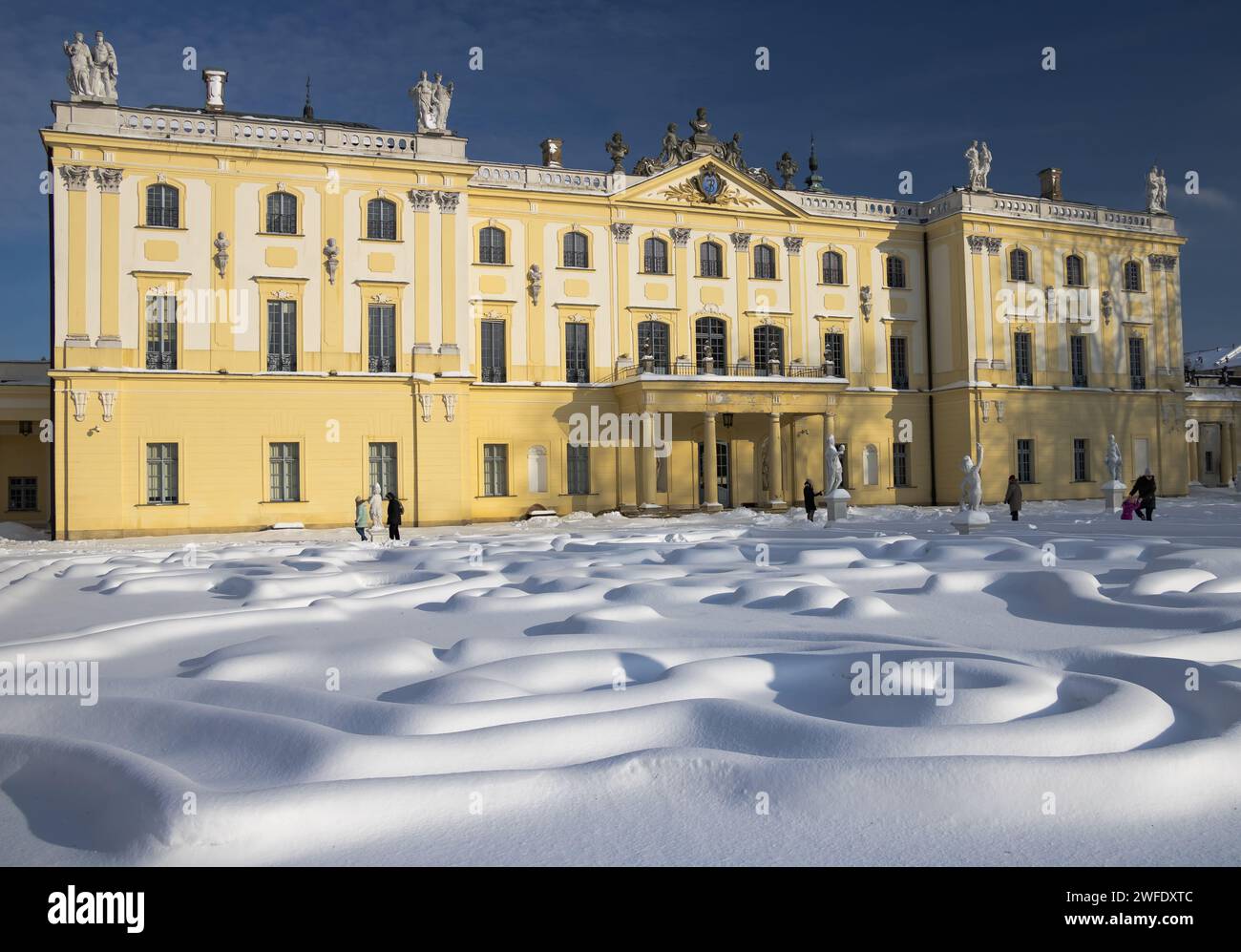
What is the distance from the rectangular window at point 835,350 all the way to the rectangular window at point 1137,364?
1343 cm

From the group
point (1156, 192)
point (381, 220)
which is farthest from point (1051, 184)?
point (381, 220)

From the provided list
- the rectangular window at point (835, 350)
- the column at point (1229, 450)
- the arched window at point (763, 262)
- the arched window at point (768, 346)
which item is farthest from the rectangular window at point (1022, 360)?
the column at point (1229, 450)

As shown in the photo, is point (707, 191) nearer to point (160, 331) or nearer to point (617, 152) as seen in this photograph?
point (617, 152)

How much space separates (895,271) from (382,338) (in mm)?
20555

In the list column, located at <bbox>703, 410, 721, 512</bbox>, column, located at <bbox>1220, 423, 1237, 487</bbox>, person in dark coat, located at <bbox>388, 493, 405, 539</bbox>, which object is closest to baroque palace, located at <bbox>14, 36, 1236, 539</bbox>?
column, located at <bbox>703, 410, 721, 512</bbox>

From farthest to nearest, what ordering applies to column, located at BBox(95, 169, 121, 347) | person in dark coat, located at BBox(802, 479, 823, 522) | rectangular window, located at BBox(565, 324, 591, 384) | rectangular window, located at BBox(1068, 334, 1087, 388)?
1. rectangular window, located at BBox(1068, 334, 1087, 388)
2. rectangular window, located at BBox(565, 324, 591, 384)
3. column, located at BBox(95, 169, 121, 347)
4. person in dark coat, located at BBox(802, 479, 823, 522)

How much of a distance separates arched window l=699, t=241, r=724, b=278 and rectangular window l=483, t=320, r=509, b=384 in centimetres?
790

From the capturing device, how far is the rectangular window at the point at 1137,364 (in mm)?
41406

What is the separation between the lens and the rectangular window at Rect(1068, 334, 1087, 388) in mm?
40250

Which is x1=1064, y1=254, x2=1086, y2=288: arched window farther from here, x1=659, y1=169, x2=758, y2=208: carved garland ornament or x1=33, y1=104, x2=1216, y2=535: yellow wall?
x1=659, y1=169, x2=758, y2=208: carved garland ornament

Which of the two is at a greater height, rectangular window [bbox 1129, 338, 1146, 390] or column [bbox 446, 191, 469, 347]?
column [bbox 446, 191, 469, 347]
